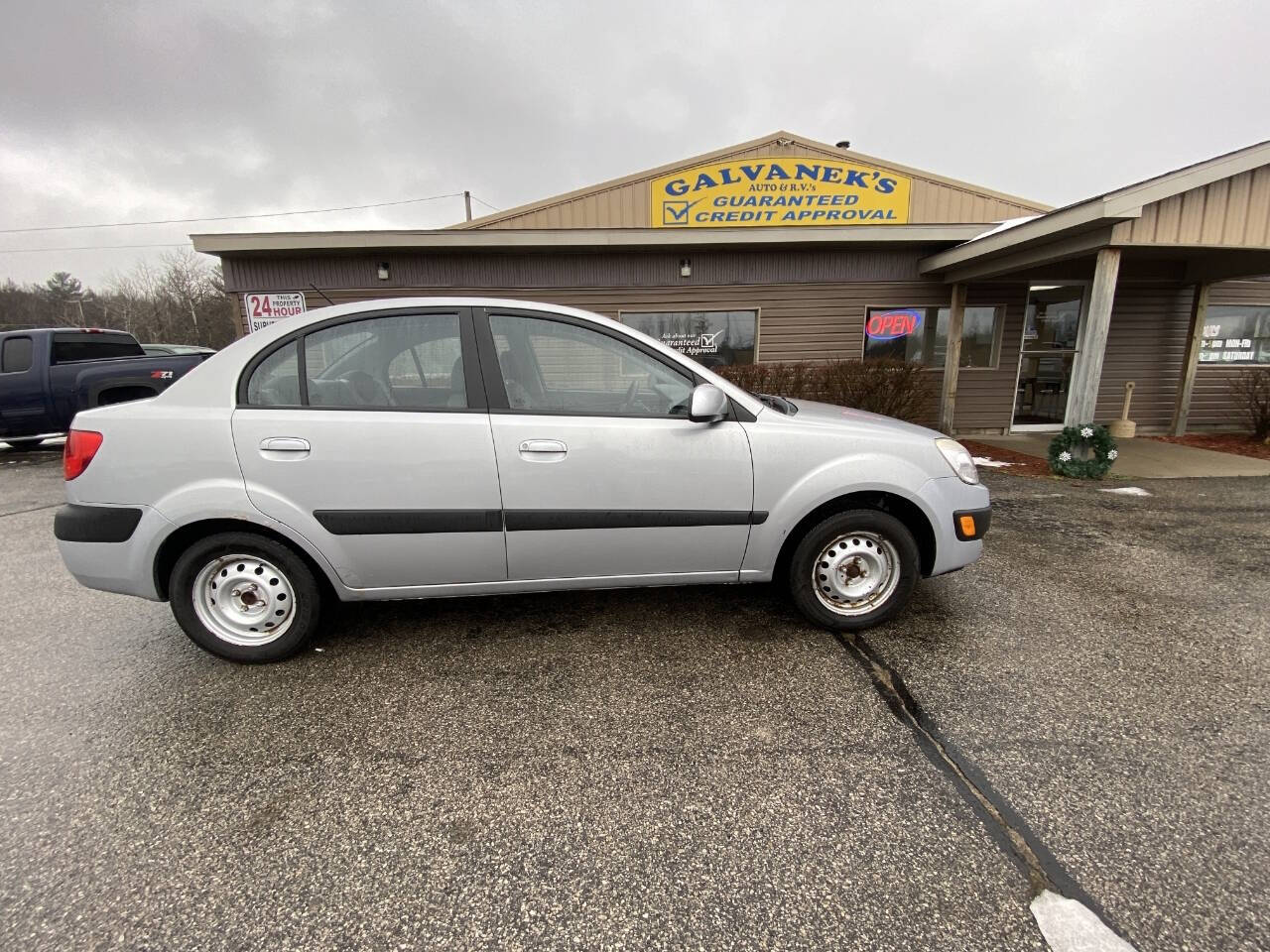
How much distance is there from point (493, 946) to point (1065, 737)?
2113mm

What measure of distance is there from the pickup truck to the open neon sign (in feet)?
34.0

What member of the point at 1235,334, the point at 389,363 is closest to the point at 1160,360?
the point at 1235,334

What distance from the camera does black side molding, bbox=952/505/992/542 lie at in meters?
2.82

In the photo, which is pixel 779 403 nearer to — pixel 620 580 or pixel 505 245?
pixel 620 580

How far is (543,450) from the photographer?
8.26ft

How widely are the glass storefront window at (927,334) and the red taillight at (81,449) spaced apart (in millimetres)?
9417

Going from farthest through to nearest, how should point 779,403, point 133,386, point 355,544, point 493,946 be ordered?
point 133,386, point 779,403, point 355,544, point 493,946

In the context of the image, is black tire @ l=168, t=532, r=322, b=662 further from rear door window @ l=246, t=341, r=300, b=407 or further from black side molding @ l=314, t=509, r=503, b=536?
rear door window @ l=246, t=341, r=300, b=407

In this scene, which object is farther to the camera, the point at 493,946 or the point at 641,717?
the point at 641,717

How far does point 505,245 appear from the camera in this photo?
27.5 feet

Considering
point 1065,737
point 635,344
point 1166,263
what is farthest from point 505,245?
point 1166,263

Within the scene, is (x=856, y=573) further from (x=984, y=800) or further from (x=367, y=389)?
(x=367, y=389)

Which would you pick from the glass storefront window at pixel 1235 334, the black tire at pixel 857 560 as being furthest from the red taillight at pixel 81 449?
the glass storefront window at pixel 1235 334

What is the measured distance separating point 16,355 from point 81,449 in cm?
817
